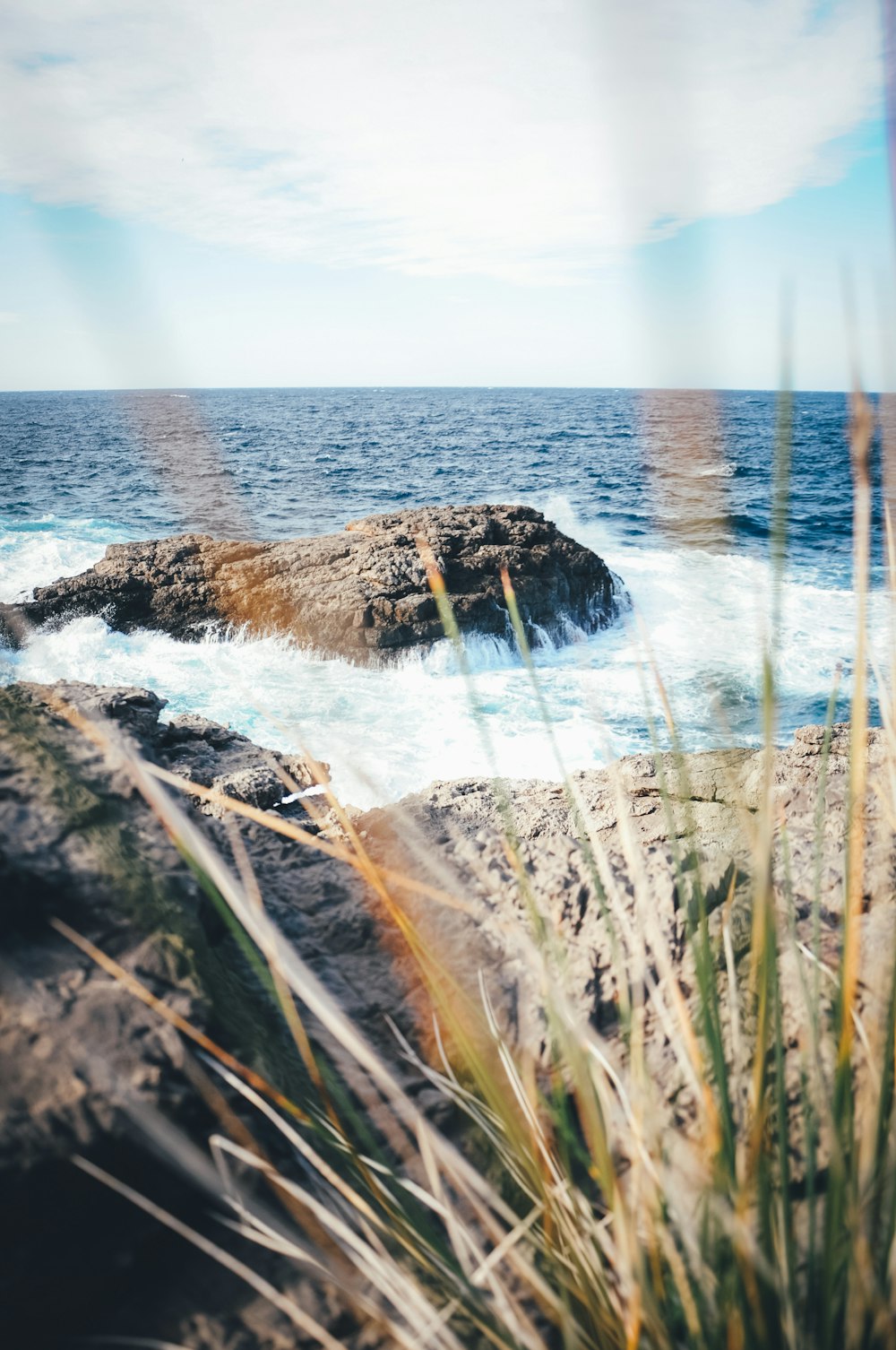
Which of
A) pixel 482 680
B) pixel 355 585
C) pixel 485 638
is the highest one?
pixel 355 585

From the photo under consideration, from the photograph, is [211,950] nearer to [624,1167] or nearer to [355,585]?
[624,1167]

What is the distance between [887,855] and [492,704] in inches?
291

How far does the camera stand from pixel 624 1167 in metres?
1.20

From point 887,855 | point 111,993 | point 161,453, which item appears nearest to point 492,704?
point 887,855

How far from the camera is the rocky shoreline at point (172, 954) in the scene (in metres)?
0.95

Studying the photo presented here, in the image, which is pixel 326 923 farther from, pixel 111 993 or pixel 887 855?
pixel 887 855

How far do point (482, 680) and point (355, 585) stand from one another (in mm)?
2729

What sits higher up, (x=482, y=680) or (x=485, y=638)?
(x=485, y=638)

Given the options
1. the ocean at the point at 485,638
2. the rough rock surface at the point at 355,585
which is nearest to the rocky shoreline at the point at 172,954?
the ocean at the point at 485,638

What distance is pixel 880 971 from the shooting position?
4.25 feet

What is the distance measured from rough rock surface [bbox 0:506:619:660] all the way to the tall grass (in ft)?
31.0

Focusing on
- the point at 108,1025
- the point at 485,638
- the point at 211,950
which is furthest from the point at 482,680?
the point at 108,1025

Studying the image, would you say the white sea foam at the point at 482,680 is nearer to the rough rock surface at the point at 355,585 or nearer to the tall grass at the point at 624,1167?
the rough rock surface at the point at 355,585

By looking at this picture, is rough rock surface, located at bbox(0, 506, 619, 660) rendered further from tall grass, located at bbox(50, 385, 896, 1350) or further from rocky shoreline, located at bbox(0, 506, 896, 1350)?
tall grass, located at bbox(50, 385, 896, 1350)
